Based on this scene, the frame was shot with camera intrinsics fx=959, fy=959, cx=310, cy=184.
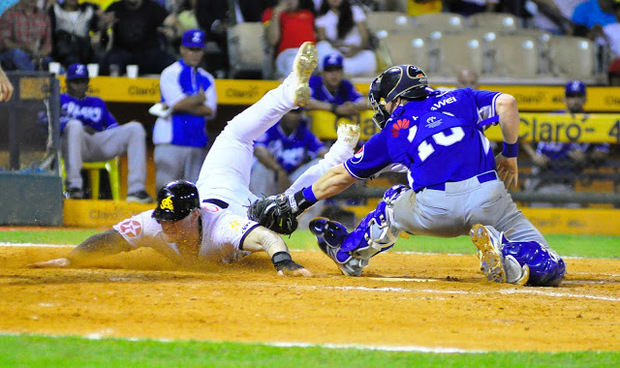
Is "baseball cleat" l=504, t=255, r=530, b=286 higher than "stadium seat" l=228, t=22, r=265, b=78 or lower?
lower

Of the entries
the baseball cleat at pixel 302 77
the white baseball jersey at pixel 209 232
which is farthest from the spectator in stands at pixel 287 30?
the white baseball jersey at pixel 209 232

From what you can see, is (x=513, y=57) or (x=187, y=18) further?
(x=513, y=57)

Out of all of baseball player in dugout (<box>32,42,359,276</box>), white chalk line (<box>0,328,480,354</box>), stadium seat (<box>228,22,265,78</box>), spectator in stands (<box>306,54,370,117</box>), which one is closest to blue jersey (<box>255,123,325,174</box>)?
spectator in stands (<box>306,54,370,117</box>)

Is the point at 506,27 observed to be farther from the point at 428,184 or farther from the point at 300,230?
the point at 428,184

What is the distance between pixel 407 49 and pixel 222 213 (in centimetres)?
766

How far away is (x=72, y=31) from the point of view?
12891 millimetres

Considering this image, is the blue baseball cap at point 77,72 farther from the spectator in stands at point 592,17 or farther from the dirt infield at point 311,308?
the spectator in stands at point 592,17

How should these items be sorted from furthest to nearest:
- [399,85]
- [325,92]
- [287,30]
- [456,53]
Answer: [456,53] → [287,30] → [325,92] → [399,85]

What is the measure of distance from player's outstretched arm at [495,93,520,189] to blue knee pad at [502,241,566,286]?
2.33 ft

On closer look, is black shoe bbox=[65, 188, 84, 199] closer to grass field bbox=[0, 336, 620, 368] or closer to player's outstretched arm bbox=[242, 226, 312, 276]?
player's outstretched arm bbox=[242, 226, 312, 276]

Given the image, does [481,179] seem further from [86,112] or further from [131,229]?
[86,112]

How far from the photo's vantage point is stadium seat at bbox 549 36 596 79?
48.7 ft

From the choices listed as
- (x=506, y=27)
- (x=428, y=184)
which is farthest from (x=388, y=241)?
(x=506, y=27)

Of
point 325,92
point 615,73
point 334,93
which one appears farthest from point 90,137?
point 615,73
